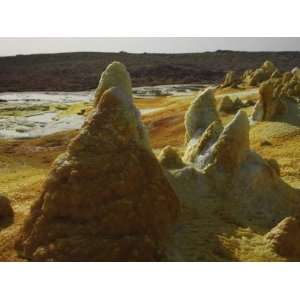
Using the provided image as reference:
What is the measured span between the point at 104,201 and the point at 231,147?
289 cm

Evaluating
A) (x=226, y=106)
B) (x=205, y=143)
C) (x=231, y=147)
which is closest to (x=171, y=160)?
(x=205, y=143)

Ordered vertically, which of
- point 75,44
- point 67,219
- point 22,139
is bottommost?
point 22,139

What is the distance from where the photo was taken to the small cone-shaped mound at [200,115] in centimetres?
1141

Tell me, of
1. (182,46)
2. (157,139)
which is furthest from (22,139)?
(182,46)

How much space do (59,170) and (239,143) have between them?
341 centimetres

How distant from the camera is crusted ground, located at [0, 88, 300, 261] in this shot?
744 centimetres

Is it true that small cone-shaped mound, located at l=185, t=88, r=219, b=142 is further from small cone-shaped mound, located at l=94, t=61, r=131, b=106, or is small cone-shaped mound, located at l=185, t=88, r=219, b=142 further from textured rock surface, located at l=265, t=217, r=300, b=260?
textured rock surface, located at l=265, t=217, r=300, b=260

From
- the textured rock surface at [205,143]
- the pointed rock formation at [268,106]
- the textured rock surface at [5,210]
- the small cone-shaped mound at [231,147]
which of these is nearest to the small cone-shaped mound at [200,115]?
the textured rock surface at [205,143]

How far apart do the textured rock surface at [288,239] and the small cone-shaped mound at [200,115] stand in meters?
4.21

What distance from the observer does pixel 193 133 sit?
11406mm

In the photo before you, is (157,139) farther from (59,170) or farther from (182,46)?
(59,170)

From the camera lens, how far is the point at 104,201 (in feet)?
23.2

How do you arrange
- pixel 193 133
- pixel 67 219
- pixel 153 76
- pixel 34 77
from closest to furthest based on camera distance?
pixel 67 219 < pixel 193 133 < pixel 34 77 < pixel 153 76
